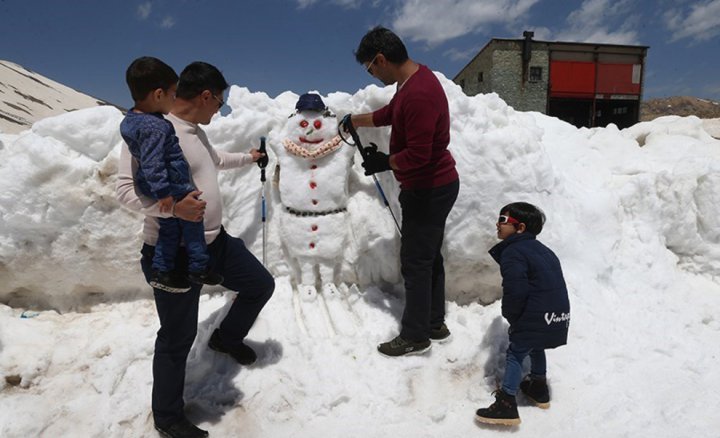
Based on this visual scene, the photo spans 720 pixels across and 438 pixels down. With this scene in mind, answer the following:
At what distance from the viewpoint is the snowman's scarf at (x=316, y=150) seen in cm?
311

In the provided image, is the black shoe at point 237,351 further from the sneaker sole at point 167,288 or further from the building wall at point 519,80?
the building wall at point 519,80

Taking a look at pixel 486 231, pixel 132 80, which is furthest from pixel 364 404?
pixel 132 80

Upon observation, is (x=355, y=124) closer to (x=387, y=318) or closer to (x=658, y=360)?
(x=387, y=318)

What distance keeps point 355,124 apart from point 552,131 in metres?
2.48

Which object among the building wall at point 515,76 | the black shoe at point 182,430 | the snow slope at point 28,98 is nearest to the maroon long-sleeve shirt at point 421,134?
the black shoe at point 182,430

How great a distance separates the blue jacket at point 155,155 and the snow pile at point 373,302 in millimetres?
1292

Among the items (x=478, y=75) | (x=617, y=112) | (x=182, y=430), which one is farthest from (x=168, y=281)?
(x=617, y=112)

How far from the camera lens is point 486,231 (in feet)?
10.2

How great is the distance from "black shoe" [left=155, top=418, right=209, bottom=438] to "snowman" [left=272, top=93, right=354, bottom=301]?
4.00 feet

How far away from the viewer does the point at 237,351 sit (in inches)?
101

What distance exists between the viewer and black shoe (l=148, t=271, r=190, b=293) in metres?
1.84

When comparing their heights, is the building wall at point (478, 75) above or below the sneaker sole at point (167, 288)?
above

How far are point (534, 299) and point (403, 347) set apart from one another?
0.86 meters

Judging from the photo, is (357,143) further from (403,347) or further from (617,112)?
(617,112)
